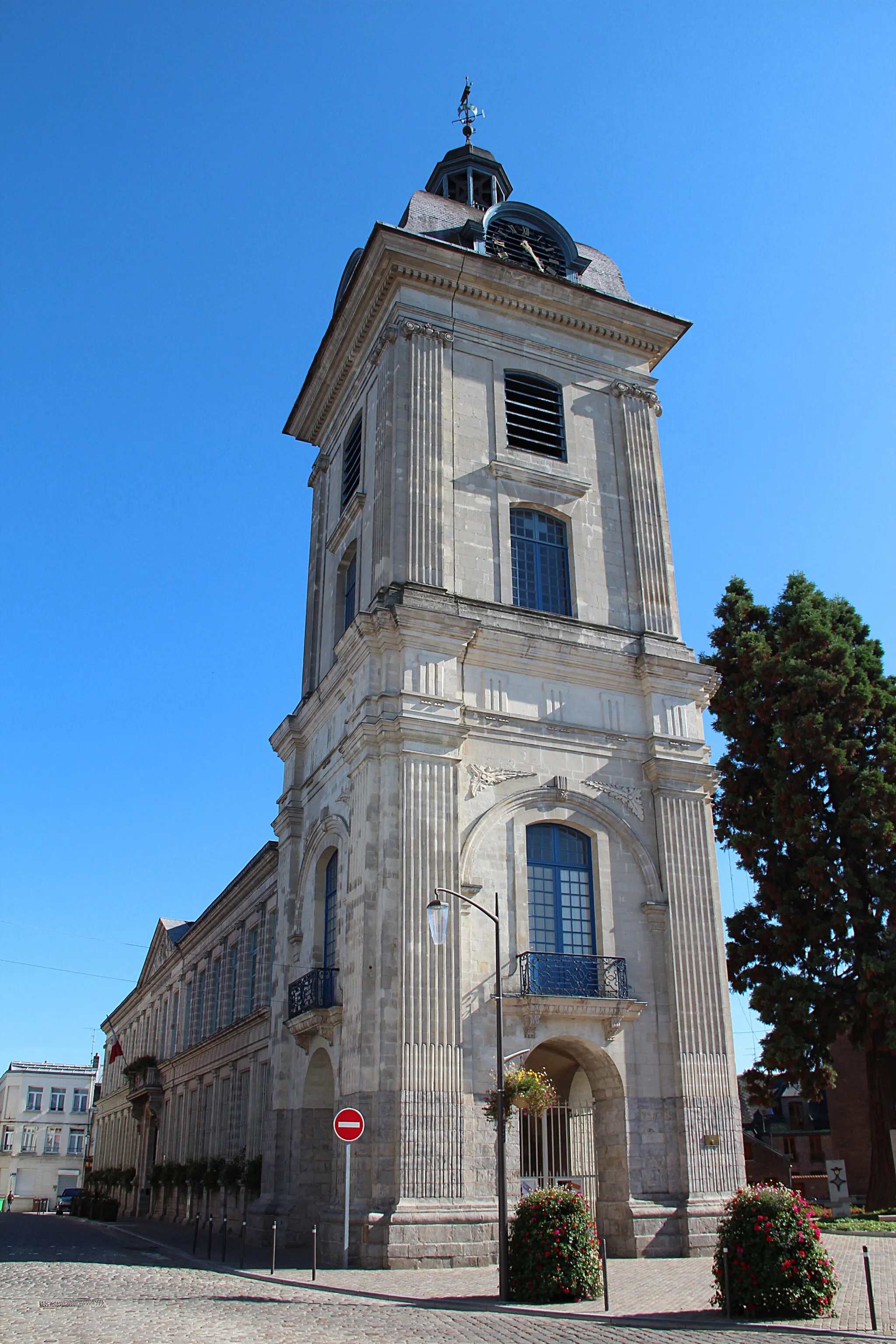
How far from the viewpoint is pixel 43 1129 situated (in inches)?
3398

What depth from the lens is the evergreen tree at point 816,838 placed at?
25172 mm

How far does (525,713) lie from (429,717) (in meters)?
2.40

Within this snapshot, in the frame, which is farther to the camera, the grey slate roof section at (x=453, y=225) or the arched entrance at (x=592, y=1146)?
the grey slate roof section at (x=453, y=225)

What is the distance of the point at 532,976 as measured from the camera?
62.1ft

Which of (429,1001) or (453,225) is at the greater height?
(453,225)

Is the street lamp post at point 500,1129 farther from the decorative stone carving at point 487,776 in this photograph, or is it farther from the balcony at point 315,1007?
the balcony at point 315,1007

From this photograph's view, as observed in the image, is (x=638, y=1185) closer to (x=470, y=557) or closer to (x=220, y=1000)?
(x=470, y=557)

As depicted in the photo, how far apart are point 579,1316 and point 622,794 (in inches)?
437

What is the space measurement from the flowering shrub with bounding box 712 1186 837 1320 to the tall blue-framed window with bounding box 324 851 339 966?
11170 mm

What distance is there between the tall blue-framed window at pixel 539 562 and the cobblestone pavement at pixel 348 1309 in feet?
40.7

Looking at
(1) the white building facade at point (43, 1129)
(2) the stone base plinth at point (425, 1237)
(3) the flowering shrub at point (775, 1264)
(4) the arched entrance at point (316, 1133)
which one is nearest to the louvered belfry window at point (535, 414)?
(4) the arched entrance at point (316, 1133)

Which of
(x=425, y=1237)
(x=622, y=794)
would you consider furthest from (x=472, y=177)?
(x=425, y=1237)

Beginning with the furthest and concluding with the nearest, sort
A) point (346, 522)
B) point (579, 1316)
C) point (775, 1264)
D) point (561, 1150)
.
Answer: point (346, 522), point (561, 1150), point (579, 1316), point (775, 1264)

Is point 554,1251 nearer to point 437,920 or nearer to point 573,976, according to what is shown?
point 437,920
